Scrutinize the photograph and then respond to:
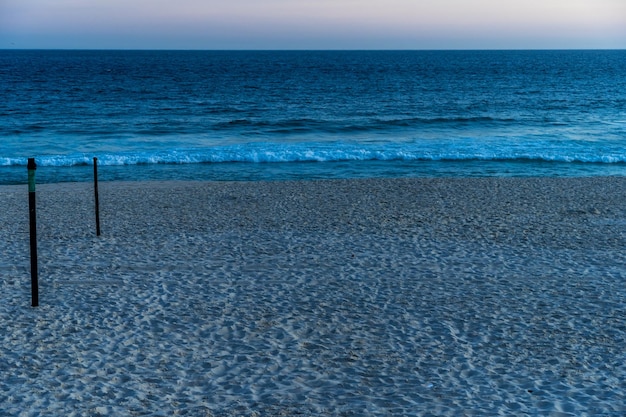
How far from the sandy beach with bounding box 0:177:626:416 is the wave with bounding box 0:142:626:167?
9.67 meters

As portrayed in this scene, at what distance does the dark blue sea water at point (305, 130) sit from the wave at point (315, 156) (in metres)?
0.05

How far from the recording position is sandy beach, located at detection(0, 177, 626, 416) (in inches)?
232

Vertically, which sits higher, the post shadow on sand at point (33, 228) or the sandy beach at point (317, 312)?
the post shadow on sand at point (33, 228)

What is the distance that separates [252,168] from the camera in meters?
22.7

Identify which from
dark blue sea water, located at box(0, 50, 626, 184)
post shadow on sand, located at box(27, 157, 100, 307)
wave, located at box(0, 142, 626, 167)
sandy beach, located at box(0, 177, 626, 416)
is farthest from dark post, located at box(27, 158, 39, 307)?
wave, located at box(0, 142, 626, 167)

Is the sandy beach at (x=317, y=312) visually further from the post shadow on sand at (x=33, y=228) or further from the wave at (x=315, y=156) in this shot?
the wave at (x=315, y=156)

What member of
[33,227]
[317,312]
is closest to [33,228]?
[33,227]

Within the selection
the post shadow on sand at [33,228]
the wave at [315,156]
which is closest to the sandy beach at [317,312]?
the post shadow on sand at [33,228]

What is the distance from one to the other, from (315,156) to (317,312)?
54.6ft

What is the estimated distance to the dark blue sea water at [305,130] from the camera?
2286cm

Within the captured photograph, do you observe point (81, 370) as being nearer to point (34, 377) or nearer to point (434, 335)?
point (34, 377)

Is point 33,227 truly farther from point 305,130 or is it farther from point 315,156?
point 305,130

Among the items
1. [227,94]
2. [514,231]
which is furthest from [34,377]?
[227,94]

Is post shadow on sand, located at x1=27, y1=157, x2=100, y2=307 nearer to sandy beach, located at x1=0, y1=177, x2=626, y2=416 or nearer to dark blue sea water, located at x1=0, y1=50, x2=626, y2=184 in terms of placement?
sandy beach, located at x1=0, y1=177, x2=626, y2=416
